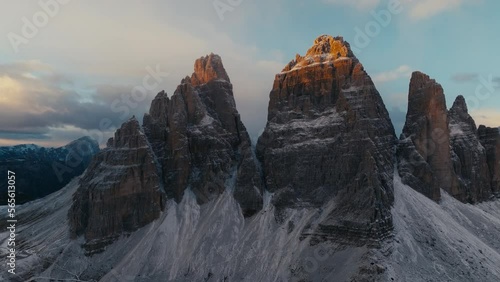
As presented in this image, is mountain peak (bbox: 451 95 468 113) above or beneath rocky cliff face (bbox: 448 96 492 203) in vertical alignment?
above

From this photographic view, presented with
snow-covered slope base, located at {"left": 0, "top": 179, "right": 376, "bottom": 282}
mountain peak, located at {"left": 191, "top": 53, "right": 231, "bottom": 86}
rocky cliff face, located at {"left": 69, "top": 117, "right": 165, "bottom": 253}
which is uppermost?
mountain peak, located at {"left": 191, "top": 53, "right": 231, "bottom": 86}

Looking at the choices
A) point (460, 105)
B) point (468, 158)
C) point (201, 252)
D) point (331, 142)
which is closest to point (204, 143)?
point (201, 252)

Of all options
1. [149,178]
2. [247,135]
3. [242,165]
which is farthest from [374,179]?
[149,178]

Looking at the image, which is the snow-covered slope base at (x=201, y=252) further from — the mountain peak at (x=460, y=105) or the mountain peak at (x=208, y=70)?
the mountain peak at (x=460, y=105)

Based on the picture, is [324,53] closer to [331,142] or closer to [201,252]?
[331,142]

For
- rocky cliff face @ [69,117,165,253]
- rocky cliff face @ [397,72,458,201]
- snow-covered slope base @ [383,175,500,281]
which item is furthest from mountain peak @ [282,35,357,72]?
rocky cliff face @ [69,117,165,253]

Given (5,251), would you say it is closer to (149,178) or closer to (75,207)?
(75,207)

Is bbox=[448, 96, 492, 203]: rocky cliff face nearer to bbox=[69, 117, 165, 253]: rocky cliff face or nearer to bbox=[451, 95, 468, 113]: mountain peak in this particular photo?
bbox=[451, 95, 468, 113]: mountain peak

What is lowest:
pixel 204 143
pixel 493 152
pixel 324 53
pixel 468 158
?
pixel 468 158
